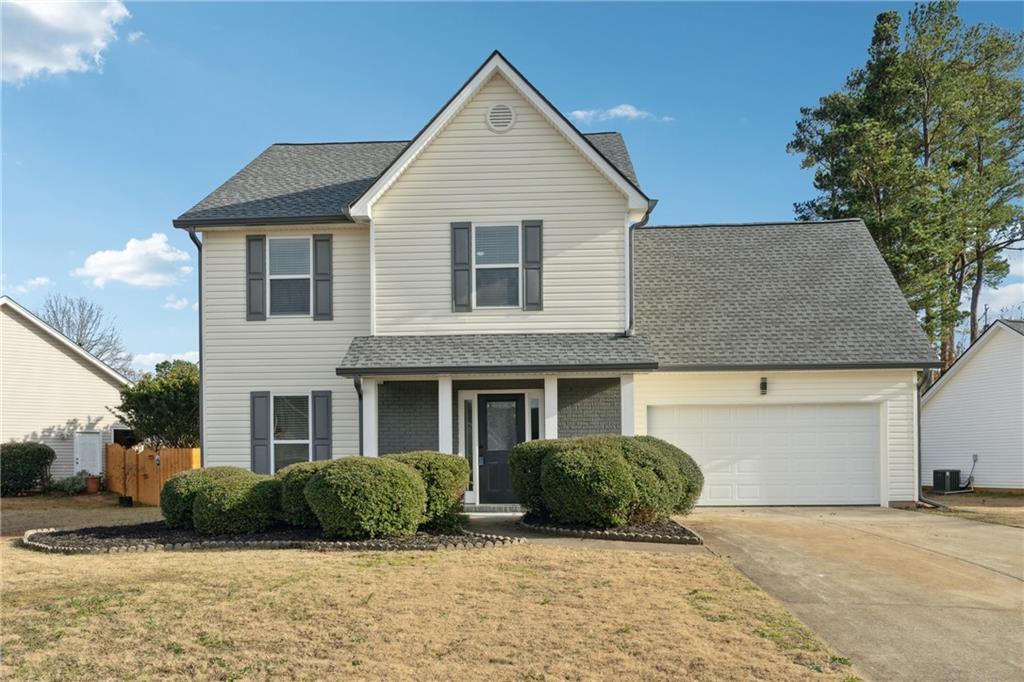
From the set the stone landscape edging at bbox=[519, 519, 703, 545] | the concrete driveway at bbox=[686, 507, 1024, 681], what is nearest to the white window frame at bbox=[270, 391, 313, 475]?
the stone landscape edging at bbox=[519, 519, 703, 545]

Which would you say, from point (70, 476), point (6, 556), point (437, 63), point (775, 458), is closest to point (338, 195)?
A: point (437, 63)

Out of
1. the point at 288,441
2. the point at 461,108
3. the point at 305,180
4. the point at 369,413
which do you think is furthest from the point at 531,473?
the point at 305,180

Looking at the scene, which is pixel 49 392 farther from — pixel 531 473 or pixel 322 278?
pixel 531 473

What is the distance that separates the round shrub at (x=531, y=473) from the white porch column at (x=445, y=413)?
2.40 m

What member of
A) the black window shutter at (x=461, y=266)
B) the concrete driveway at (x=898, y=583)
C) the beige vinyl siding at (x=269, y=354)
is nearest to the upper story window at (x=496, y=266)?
the black window shutter at (x=461, y=266)

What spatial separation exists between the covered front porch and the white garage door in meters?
1.97

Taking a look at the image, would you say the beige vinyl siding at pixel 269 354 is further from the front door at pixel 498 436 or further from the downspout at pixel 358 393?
the front door at pixel 498 436

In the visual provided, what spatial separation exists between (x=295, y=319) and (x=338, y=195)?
9.54 feet

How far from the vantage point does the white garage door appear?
672 inches

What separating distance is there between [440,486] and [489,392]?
15.0 feet

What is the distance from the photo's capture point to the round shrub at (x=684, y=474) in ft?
43.1

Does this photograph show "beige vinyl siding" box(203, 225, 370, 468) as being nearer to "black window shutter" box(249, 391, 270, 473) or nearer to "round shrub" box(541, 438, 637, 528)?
"black window shutter" box(249, 391, 270, 473)

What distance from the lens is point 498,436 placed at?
54.0 ft

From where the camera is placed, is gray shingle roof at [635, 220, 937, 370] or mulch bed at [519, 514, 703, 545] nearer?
mulch bed at [519, 514, 703, 545]
